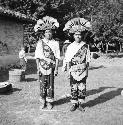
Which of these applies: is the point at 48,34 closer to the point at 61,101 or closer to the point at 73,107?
the point at 73,107

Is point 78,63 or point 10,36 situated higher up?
point 10,36

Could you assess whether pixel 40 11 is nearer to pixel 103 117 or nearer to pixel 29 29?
pixel 29 29

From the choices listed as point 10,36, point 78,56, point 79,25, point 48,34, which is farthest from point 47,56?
point 10,36

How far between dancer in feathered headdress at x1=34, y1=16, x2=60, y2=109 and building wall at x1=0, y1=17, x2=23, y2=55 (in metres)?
9.23

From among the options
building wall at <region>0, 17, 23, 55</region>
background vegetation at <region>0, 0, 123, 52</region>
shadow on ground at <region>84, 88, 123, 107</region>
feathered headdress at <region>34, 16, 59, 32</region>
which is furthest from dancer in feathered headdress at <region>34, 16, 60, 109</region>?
background vegetation at <region>0, 0, 123, 52</region>

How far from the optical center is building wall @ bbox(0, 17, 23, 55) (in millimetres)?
15836

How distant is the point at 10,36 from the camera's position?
16.9 m

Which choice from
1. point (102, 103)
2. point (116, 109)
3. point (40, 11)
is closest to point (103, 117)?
point (116, 109)

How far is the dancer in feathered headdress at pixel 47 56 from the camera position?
6.84 metres

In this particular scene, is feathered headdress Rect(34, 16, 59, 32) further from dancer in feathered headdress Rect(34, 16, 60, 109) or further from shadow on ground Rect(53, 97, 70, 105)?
shadow on ground Rect(53, 97, 70, 105)

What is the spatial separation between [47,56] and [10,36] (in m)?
10.5

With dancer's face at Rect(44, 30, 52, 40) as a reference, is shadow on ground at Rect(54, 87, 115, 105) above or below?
below

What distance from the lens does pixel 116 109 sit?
7176 millimetres

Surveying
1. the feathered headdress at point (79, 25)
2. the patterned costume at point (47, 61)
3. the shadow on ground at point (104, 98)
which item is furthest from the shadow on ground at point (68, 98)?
the feathered headdress at point (79, 25)
